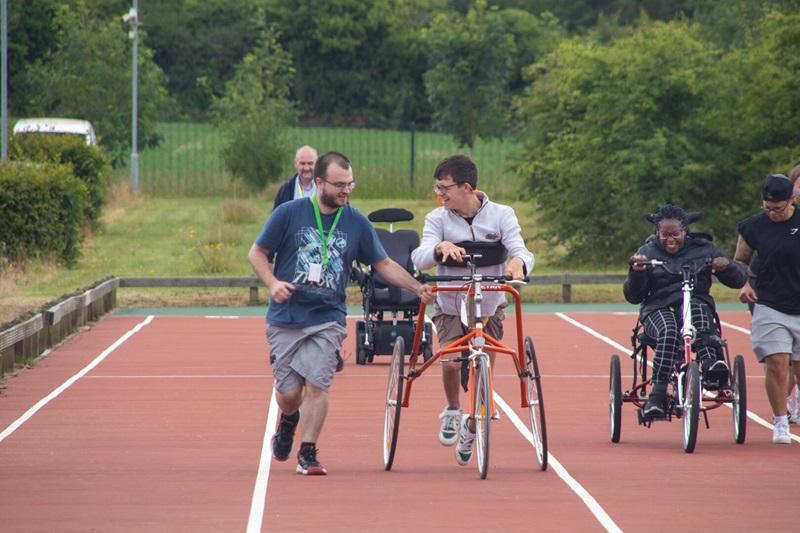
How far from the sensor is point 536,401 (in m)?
10.3

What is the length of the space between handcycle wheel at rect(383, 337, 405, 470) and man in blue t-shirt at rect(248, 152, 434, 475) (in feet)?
1.21

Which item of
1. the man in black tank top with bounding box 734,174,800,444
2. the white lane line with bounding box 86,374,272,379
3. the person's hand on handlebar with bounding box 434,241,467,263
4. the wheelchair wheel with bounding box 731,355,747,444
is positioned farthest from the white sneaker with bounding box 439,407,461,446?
the white lane line with bounding box 86,374,272,379

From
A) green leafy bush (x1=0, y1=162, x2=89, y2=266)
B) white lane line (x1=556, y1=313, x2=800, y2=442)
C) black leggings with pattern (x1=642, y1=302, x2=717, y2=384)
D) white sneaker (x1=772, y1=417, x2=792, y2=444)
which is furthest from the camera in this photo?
green leafy bush (x1=0, y1=162, x2=89, y2=266)

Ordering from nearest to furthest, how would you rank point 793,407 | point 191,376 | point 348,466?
point 348,466 < point 793,407 < point 191,376

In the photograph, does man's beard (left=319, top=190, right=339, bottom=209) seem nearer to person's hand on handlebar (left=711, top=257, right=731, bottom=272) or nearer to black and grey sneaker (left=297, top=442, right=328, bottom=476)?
black and grey sneaker (left=297, top=442, right=328, bottom=476)

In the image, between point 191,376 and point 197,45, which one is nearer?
point 191,376

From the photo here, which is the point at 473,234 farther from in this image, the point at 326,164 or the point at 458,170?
the point at 326,164

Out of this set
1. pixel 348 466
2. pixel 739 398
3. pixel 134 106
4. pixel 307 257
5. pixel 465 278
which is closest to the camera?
pixel 465 278

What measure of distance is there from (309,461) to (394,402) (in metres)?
0.62

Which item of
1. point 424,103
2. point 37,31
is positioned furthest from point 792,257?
point 424,103

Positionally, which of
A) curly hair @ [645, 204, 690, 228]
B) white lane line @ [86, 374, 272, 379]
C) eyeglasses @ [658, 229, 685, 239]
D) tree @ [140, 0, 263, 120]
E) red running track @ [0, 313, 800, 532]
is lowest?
white lane line @ [86, 374, 272, 379]

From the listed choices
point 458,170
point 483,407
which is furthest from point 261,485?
point 458,170

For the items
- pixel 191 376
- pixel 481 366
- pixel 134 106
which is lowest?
pixel 191 376

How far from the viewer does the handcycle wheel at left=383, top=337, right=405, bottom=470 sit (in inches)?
405
